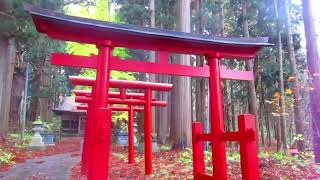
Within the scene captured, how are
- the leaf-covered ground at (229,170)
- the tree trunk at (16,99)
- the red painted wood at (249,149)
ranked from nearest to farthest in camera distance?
the red painted wood at (249,149) < the leaf-covered ground at (229,170) < the tree trunk at (16,99)

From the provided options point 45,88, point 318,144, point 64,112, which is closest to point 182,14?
point 318,144

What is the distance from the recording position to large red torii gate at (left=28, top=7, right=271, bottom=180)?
477 centimetres

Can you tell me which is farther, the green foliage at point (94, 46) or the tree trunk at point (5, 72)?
the green foliage at point (94, 46)

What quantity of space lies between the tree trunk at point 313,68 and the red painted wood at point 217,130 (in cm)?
460

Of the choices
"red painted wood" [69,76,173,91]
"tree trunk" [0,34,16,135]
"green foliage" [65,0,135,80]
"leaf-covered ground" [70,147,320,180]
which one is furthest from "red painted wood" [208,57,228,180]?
"green foliage" [65,0,135,80]

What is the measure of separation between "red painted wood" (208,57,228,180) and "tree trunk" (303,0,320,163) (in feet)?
15.1

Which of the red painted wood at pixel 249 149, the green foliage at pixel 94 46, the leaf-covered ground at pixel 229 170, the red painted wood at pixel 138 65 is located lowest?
the leaf-covered ground at pixel 229 170

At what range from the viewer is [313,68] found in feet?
30.7

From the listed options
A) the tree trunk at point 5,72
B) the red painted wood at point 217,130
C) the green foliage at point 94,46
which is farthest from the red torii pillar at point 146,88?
the green foliage at point 94,46

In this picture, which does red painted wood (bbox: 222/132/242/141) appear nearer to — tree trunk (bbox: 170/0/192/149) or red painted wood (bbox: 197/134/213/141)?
red painted wood (bbox: 197/134/213/141)

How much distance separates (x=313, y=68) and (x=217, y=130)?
17.3 feet

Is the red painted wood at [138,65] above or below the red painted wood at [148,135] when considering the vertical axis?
above

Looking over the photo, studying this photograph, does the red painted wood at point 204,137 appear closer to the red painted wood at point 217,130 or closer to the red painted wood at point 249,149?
the red painted wood at point 217,130

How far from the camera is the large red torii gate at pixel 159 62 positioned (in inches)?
188
